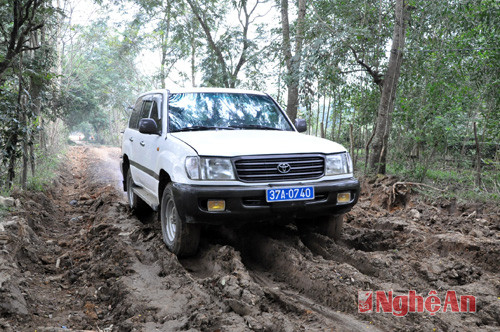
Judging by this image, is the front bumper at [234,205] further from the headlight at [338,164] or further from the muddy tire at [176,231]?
the headlight at [338,164]

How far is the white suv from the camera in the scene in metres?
3.75

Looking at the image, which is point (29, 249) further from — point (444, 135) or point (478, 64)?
point (478, 64)

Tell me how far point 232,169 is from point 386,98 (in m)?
6.25

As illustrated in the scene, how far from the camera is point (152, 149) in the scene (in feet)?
16.3

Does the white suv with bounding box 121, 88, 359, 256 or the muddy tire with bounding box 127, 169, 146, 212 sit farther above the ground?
the white suv with bounding box 121, 88, 359, 256

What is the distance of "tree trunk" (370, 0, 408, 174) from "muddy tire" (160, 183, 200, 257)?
5941 mm

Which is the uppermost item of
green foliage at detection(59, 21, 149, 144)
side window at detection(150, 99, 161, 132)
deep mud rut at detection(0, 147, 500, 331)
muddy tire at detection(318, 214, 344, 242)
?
green foliage at detection(59, 21, 149, 144)

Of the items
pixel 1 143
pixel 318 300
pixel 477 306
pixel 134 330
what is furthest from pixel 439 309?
pixel 1 143

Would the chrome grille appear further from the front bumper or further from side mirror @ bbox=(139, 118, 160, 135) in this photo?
side mirror @ bbox=(139, 118, 160, 135)

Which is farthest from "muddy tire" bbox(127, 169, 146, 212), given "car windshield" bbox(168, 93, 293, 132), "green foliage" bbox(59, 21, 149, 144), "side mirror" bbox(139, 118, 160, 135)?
"green foliage" bbox(59, 21, 149, 144)

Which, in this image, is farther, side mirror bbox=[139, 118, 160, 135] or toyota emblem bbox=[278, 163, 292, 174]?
side mirror bbox=[139, 118, 160, 135]

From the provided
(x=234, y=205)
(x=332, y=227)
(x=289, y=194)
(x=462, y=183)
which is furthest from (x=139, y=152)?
(x=462, y=183)

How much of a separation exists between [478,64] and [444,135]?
5.57 feet

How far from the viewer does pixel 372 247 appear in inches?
184
